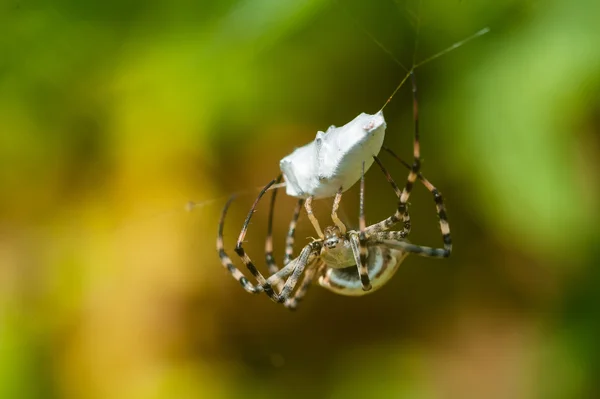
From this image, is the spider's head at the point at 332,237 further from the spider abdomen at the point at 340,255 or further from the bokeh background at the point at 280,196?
the bokeh background at the point at 280,196

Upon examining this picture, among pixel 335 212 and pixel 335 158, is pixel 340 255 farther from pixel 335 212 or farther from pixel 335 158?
pixel 335 158

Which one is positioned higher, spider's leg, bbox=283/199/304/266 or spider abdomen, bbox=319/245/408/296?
spider's leg, bbox=283/199/304/266

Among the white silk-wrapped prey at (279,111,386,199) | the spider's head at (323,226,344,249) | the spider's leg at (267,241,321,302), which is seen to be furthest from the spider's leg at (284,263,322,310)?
the white silk-wrapped prey at (279,111,386,199)

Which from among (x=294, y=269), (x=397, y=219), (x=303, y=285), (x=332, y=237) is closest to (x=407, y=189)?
(x=397, y=219)

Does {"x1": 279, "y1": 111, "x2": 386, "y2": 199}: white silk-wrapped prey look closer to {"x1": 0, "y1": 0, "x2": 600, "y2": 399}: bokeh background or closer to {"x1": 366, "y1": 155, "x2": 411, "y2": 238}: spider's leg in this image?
{"x1": 366, "y1": 155, "x2": 411, "y2": 238}: spider's leg

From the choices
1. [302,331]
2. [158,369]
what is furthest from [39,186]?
[302,331]

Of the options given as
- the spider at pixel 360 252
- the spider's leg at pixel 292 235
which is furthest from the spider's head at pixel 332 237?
the spider's leg at pixel 292 235
